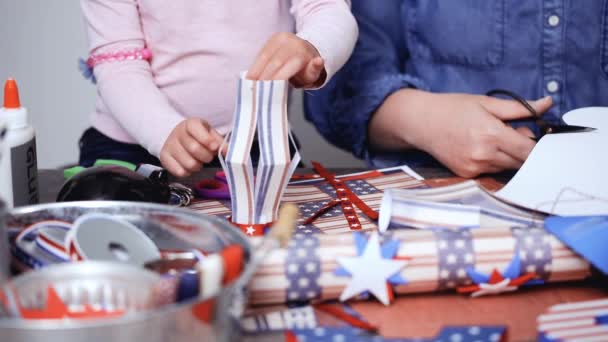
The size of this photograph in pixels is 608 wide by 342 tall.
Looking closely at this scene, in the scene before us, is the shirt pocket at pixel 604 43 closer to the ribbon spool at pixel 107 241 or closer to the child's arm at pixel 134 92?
the child's arm at pixel 134 92

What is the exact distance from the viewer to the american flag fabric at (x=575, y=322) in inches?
16.5

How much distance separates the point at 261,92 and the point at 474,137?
1.16 feet

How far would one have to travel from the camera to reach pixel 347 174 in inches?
32.1

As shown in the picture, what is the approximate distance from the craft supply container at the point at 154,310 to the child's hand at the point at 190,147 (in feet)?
0.70

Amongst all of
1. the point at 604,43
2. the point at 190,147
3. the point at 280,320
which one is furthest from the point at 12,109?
the point at 604,43

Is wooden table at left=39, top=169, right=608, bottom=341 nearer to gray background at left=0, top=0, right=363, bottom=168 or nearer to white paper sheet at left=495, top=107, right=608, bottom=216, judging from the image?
white paper sheet at left=495, top=107, right=608, bottom=216

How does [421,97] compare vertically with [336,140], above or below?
above

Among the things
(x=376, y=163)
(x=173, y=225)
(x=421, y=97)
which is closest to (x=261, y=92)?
(x=173, y=225)

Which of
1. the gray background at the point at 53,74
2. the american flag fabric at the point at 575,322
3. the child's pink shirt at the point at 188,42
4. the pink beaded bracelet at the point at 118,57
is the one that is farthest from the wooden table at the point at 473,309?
the gray background at the point at 53,74

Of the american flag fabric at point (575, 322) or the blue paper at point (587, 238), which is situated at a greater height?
the blue paper at point (587, 238)

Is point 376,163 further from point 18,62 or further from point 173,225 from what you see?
point 18,62

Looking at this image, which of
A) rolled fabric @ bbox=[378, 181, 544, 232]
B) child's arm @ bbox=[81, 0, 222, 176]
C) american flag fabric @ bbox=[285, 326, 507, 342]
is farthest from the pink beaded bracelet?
american flag fabric @ bbox=[285, 326, 507, 342]

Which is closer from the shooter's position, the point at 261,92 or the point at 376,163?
the point at 261,92

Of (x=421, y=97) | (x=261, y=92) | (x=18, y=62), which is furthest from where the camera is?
(x=18, y=62)
